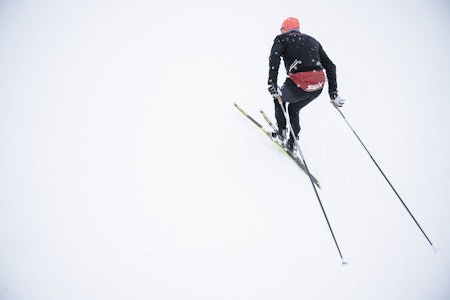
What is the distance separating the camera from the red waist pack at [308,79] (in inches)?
109

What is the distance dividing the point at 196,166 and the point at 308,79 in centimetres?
174

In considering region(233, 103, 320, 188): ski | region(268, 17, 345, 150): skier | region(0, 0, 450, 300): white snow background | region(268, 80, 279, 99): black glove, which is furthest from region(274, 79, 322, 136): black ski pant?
region(0, 0, 450, 300): white snow background

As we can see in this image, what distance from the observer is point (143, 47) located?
500 centimetres

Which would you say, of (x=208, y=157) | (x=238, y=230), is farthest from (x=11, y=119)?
(x=238, y=230)

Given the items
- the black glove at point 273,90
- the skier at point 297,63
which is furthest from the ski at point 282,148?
the black glove at point 273,90

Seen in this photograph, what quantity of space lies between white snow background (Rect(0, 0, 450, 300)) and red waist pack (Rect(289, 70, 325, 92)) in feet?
3.38

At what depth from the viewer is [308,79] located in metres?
2.78

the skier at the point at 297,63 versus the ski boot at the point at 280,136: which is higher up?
the skier at the point at 297,63

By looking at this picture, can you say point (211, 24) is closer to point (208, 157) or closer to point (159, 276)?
point (208, 157)

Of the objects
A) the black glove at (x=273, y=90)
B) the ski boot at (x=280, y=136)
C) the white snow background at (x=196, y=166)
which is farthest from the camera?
the ski boot at (x=280, y=136)

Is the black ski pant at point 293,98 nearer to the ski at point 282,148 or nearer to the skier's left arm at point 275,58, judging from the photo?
the skier's left arm at point 275,58

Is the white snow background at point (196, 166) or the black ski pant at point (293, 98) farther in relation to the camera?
the black ski pant at point (293, 98)

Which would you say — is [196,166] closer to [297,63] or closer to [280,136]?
[280,136]

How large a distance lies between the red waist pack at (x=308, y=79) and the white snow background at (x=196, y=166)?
1031 millimetres
